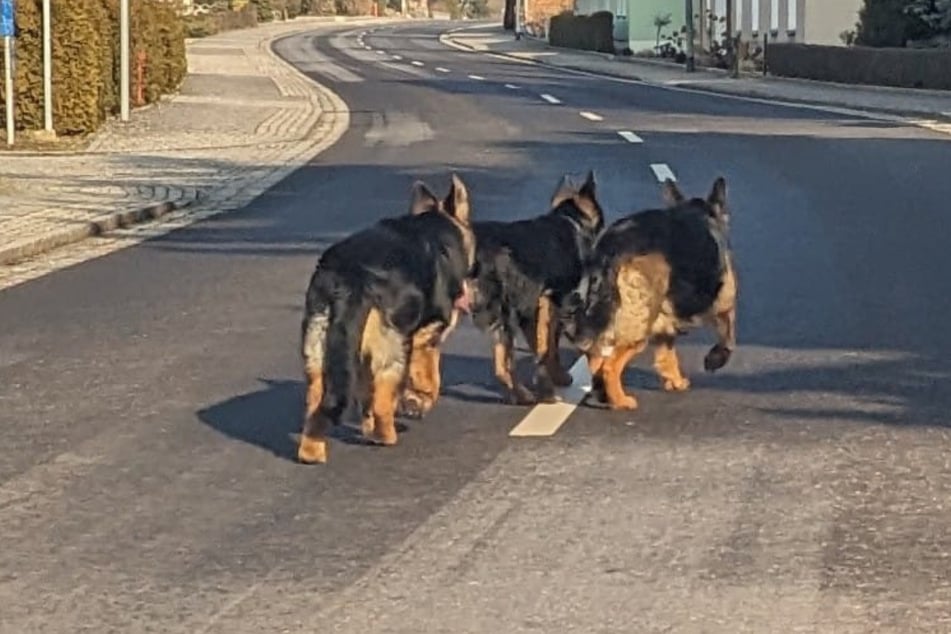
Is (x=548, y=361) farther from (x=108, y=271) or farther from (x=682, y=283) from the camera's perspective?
(x=108, y=271)

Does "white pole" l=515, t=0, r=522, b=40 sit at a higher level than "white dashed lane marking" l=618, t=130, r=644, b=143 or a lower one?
higher

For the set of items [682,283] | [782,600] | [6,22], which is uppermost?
[6,22]

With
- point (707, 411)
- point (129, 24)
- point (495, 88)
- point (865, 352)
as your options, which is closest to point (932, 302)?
point (865, 352)

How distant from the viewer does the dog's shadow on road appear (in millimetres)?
8258

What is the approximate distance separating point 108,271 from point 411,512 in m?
7.72

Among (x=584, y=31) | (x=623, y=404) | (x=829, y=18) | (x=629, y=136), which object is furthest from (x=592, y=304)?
(x=584, y=31)

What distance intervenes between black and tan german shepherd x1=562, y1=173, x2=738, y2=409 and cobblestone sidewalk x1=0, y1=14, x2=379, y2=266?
288 inches

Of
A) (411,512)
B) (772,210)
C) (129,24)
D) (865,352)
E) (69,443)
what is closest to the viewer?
(411,512)

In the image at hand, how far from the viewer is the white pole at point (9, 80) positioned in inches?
951

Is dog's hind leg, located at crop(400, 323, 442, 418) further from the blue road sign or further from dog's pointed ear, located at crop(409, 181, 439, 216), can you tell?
the blue road sign

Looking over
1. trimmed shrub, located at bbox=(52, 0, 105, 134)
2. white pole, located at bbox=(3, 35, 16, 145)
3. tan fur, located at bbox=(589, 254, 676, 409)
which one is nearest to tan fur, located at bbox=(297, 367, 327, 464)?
tan fur, located at bbox=(589, 254, 676, 409)

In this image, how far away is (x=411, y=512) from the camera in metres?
7.05

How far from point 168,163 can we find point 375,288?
54.0 feet

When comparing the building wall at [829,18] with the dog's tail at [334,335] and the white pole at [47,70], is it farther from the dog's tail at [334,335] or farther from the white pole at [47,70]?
the dog's tail at [334,335]
